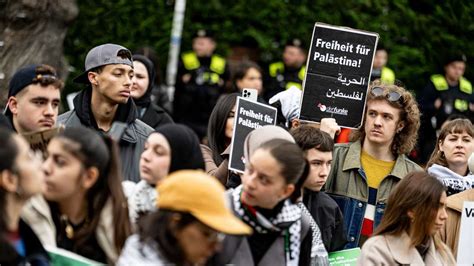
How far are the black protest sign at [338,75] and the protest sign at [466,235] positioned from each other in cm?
142

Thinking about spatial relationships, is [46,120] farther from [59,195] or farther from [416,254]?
[416,254]

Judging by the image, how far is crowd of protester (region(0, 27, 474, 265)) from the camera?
6.48 meters

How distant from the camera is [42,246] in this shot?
6.92 metres

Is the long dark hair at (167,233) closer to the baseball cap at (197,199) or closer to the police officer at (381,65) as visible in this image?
the baseball cap at (197,199)

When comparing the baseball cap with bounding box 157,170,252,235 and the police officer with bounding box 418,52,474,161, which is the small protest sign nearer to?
the baseball cap with bounding box 157,170,252,235

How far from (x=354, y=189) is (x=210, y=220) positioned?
3.88m

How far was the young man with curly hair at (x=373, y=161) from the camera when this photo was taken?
10117 millimetres

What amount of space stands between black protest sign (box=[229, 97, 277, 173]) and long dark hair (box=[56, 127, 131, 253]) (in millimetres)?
2014

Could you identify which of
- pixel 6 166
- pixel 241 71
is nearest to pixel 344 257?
pixel 6 166

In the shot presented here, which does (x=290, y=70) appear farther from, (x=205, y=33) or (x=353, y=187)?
(x=353, y=187)

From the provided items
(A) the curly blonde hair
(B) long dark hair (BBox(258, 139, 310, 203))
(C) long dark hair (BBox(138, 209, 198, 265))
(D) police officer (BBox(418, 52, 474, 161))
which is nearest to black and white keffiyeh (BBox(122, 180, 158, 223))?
(B) long dark hair (BBox(258, 139, 310, 203))

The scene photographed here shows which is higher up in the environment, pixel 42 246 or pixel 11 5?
pixel 11 5

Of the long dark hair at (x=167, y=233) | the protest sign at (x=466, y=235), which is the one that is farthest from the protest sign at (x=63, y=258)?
the protest sign at (x=466, y=235)

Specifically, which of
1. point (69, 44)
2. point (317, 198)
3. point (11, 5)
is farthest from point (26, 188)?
point (69, 44)
